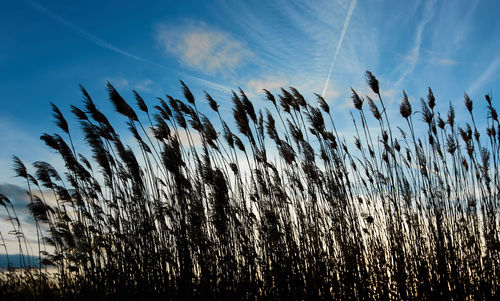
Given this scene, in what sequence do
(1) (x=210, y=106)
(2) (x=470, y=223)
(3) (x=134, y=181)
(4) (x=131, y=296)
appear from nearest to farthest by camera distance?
1. (4) (x=131, y=296)
2. (3) (x=134, y=181)
3. (1) (x=210, y=106)
4. (2) (x=470, y=223)

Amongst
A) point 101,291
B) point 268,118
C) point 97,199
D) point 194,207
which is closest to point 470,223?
point 268,118

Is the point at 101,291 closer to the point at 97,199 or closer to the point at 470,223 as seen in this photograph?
the point at 97,199

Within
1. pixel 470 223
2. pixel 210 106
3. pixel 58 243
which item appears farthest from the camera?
pixel 58 243

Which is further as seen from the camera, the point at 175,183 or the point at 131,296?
the point at 175,183

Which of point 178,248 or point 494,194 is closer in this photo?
point 178,248

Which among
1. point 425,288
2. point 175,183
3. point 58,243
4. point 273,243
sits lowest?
point 425,288

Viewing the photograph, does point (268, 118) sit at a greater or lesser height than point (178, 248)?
greater

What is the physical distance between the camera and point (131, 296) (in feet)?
13.2

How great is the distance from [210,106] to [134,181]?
1551 millimetres

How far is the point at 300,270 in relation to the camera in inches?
160

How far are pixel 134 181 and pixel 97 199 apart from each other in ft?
4.17

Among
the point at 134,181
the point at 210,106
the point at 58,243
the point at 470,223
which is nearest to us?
the point at 134,181

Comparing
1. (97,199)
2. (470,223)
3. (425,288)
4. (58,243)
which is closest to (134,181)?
(97,199)

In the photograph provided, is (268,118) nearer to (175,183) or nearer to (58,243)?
(175,183)
